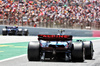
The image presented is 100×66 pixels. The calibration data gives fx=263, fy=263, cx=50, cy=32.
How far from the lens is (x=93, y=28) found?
118ft

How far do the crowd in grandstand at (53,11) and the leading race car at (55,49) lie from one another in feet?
82.9

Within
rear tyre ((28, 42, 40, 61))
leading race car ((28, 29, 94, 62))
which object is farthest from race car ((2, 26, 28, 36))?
rear tyre ((28, 42, 40, 61))

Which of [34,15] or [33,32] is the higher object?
[34,15]

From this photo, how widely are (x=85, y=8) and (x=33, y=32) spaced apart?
427 inches

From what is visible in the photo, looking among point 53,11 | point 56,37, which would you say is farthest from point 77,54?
point 53,11

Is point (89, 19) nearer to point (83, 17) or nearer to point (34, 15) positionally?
point (83, 17)

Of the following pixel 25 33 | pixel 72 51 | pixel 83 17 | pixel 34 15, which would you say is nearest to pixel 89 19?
pixel 83 17

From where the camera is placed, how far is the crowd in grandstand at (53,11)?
35125mm

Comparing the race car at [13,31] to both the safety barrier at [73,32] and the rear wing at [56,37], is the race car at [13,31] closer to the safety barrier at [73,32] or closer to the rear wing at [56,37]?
the safety barrier at [73,32]

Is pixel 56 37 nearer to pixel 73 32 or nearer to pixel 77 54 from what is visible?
pixel 77 54

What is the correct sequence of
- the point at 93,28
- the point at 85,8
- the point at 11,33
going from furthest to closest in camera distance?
the point at 85,8, the point at 93,28, the point at 11,33

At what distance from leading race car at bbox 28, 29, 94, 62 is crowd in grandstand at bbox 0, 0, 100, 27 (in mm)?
25266

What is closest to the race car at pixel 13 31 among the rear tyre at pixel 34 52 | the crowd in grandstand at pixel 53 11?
the crowd in grandstand at pixel 53 11

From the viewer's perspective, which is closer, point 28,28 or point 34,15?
point 28,28
